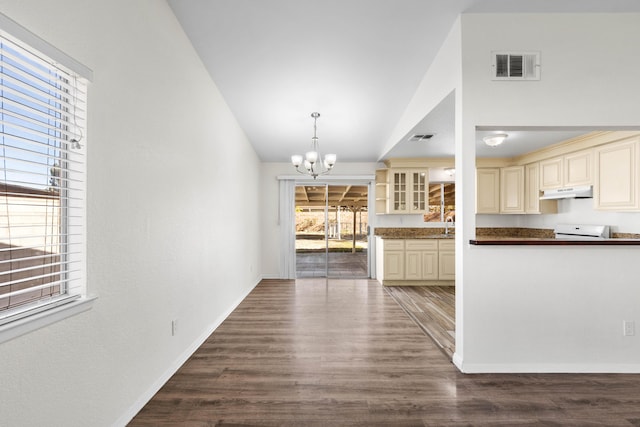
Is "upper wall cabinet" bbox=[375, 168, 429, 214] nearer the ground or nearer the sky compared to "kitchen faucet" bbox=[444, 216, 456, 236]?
nearer the sky

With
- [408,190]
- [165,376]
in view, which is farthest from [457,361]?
[408,190]

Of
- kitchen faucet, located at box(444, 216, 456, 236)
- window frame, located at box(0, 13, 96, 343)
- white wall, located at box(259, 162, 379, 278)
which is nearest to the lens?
window frame, located at box(0, 13, 96, 343)

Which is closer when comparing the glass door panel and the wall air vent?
the wall air vent

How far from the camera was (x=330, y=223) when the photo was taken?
7.10 meters

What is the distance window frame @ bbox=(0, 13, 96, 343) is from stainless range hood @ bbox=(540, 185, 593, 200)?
5.52 meters

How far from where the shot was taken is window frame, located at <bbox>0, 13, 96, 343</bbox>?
1.23 m

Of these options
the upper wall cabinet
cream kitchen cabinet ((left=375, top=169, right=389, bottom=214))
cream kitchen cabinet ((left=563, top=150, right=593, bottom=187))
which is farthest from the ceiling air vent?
cream kitchen cabinet ((left=563, top=150, right=593, bottom=187))

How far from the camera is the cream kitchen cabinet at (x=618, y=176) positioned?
3.64m

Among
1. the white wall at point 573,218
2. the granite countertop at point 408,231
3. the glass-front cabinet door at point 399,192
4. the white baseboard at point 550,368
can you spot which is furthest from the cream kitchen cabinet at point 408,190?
the white baseboard at point 550,368

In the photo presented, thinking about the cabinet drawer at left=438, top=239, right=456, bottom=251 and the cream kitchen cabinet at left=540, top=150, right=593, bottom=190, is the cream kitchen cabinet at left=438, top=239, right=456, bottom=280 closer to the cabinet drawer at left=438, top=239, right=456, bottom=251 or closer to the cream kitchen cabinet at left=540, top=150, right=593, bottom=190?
the cabinet drawer at left=438, top=239, right=456, bottom=251

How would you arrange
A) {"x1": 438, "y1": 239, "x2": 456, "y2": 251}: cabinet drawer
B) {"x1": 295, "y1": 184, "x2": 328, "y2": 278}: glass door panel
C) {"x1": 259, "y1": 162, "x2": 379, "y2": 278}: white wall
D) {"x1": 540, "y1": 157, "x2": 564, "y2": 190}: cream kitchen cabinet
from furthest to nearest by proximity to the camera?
{"x1": 295, "y1": 184, "x2": 328, "y2": 278}: glass door panel
{"x1": 259, "y1": 162, "x2": 379, "y2": 278}: white wall
{"x1": 438, "y1": 239, "x2": 456, "y2": 251}: cabinet drawer
{"x1": 540, "y1": 157, "x2": 564, "y2": 190}: cream kitchen cabinet

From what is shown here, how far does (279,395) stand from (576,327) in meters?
2.46

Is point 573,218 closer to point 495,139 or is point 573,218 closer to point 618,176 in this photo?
point 618,176

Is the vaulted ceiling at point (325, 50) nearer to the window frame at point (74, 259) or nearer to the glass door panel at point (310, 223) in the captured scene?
the window frame at point (74, 259)
